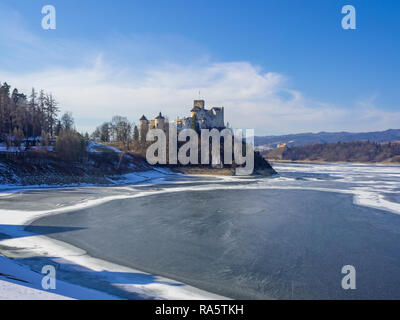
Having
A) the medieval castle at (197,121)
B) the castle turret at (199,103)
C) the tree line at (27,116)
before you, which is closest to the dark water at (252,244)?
the tree line at (27,116)

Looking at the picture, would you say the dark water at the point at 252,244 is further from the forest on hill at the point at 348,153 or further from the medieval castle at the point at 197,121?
the forest on hill at the point at 348,153

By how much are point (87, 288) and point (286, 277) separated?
597 cm

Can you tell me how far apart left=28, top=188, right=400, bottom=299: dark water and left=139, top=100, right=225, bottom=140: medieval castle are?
2411 inches

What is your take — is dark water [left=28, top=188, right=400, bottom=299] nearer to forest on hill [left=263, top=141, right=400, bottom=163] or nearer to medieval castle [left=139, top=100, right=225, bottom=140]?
medieval castle [left=139, top=100, right=225, bottom=140]

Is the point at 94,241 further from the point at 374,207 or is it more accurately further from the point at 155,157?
the point at 155,157

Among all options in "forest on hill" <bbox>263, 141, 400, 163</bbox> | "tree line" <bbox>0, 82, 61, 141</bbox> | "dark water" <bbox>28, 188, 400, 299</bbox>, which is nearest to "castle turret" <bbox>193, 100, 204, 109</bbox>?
"tree line" <bbox>0, 82, 61, 141</bbox>

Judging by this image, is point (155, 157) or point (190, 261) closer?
point (190, 261)

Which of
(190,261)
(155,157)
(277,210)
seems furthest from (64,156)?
(190,261)

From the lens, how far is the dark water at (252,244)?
898cm

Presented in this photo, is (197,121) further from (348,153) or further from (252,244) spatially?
(348,153)

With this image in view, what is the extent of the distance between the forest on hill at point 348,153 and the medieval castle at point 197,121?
4101 inches

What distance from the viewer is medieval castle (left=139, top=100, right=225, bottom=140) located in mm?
83344

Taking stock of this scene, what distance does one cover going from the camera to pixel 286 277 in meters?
9.43

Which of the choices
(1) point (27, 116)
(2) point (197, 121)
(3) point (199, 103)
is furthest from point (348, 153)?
(1) point (27, 116)
